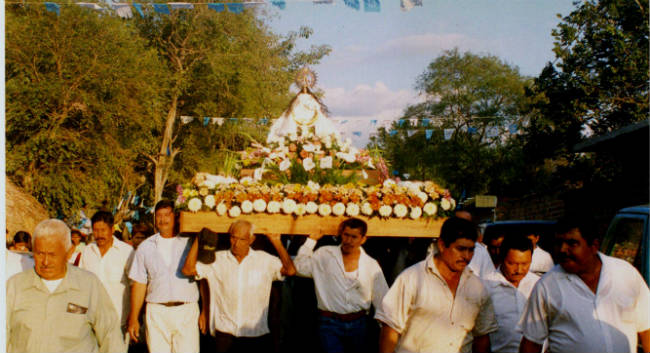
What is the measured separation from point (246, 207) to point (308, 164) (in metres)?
1.25

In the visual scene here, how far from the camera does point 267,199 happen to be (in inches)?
245

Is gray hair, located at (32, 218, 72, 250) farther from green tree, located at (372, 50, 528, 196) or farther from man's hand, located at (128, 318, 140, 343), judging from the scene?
green tree, located at (372, 50, 528, 196)

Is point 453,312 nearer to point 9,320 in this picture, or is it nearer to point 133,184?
point 9,320

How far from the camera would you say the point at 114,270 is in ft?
23.0

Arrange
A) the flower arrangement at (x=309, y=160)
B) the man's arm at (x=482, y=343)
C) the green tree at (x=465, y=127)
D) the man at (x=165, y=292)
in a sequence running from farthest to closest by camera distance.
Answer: the green tree at (x=465, y=127)
the flower arrangement at (x=309, y=160)
the man at (x=165, y=292)
the man's arm at (x=482, y=343)

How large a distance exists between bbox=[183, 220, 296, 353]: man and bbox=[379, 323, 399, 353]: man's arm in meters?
2.17

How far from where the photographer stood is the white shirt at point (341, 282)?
6.15 m

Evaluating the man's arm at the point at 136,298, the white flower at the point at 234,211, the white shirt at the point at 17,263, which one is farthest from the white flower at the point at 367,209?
the white shirt at the point at 17,263

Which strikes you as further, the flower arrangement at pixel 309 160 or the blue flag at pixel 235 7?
the blue flag at pixel 235 7

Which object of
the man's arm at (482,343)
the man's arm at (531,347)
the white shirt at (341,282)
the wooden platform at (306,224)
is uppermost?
the wooden platform at (306,224)

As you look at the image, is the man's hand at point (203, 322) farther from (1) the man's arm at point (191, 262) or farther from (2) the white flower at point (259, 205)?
(2) the white flower at point (259, 205)

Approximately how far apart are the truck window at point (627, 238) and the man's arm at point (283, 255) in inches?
118

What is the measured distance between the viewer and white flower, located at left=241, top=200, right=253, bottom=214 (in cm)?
610

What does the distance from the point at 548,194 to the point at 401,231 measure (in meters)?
19.1
